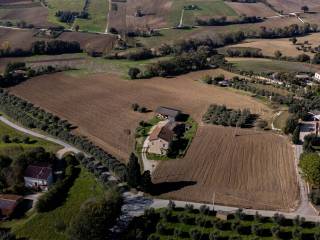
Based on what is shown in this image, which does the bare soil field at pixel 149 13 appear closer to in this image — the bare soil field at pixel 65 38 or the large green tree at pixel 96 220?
the bare soil field at pixel 65 38

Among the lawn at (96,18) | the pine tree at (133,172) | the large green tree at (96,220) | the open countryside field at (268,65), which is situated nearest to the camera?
the large green tree at (96,220)

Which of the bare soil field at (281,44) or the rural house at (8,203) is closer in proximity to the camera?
the rural house at (8,203)

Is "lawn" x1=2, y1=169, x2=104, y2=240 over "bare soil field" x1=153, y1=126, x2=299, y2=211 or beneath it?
beneath

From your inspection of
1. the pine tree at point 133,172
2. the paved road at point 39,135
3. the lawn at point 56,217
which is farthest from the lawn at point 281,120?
the lawn at point 56,217

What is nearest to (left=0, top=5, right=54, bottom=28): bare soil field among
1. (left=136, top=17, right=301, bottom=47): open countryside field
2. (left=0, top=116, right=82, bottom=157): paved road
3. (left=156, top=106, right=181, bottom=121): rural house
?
(left=136, top=17, right=301, bottom=47): open countryside field

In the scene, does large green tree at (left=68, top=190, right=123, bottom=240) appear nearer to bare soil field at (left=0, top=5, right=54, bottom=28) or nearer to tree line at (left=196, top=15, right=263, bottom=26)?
bare soil field at (left=0, top=5, right=54, bottom=28)

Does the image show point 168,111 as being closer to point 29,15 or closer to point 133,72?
point 133,72
